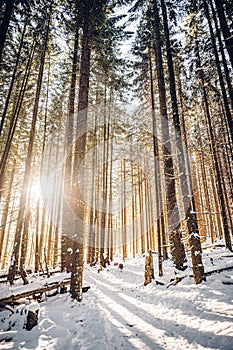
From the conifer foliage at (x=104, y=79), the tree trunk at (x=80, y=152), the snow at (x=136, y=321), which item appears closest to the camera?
the snow at (x=136, y=321)

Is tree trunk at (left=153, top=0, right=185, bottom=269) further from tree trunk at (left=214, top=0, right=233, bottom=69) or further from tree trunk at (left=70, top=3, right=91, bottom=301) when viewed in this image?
tree trunk at (left=70, top=3, right=91, bottom=301)

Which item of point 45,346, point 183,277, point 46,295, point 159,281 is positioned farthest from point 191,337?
point 46,295

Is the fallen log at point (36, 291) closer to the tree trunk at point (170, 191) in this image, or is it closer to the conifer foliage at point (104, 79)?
the conifer foliage at point (104, 79)

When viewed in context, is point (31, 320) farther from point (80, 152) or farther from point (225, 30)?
point (225, 30)

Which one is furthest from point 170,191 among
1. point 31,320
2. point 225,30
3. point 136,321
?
point 31,320

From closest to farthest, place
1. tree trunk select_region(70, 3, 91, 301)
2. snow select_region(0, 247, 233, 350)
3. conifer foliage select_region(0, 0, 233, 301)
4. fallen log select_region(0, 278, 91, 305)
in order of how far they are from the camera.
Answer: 1. snow select_region(0, 247, 233, 350)
2. fallen log select_region(0, 278, 91, 305)
3. tree trunk select_region(70, 3, 91, 301)
4. conifer foliage select_region(0, 0, 233, 301)

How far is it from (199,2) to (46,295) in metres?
14.8

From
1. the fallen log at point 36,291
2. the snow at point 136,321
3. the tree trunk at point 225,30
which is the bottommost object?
the snow at point 136,321

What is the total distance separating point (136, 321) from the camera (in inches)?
218

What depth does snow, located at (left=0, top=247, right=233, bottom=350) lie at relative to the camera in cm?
420

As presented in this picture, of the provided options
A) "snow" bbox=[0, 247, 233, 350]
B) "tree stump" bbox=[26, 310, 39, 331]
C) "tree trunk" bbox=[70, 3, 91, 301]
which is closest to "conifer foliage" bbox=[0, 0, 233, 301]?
"tree trunk" bbox=[70, 3, 91, 301]

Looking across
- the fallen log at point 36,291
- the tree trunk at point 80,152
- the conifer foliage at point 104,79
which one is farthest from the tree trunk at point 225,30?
the fallen log at point 36,291

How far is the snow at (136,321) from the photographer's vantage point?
4.20m

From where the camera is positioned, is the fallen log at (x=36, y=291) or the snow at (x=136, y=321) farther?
the fallen log at (x=36, y=291)
